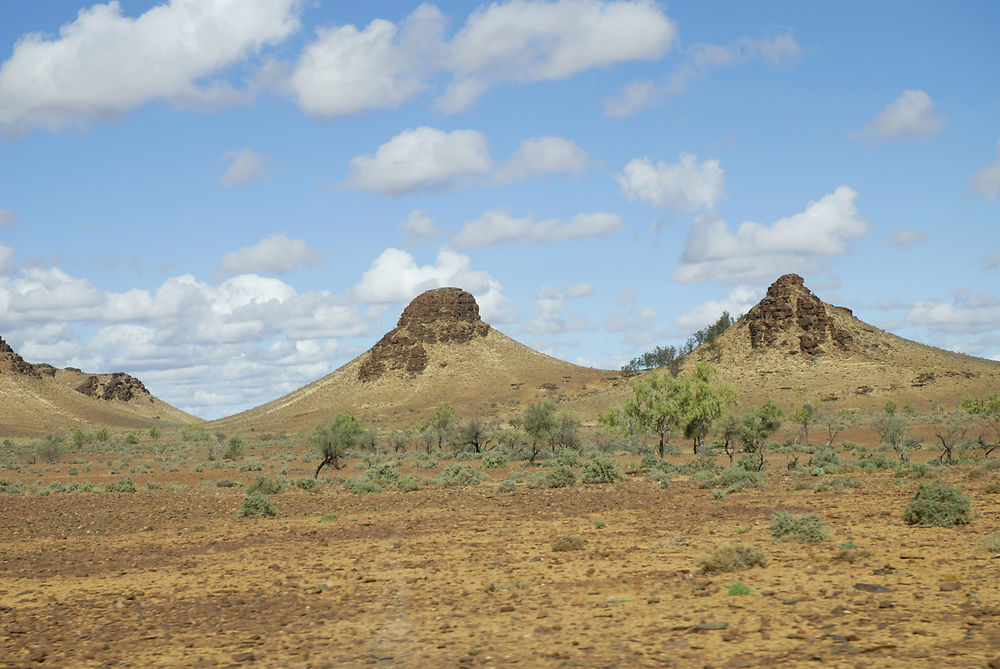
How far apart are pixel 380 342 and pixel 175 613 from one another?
134m

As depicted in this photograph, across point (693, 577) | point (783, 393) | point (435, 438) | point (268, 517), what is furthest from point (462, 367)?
point (693, 577)

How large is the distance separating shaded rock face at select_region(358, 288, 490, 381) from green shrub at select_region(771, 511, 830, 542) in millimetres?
118957

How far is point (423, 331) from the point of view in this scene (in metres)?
143

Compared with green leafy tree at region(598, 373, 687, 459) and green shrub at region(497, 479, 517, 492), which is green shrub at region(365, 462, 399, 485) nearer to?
green shrub at region(497, 479, 517, 492)

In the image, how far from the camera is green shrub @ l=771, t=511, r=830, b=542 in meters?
14.6

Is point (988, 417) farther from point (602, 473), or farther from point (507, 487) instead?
point (507, 487)

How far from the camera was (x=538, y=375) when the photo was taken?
13262 cm

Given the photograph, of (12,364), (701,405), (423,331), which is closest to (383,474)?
(701,405)

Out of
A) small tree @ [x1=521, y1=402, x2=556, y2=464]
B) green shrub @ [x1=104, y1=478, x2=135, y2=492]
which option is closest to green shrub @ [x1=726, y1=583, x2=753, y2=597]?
green shrub @ [x1=104, y1=478, x2=135, y2=492]

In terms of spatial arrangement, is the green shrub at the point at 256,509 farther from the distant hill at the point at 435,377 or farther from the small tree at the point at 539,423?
the distant hill at the point at 435,377

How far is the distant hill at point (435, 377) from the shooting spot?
389 feet

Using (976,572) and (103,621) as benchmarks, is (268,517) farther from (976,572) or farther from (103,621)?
(976,572)

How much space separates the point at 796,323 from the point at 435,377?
185ft

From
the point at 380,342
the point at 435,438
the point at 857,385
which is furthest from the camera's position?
the point at 380,342
